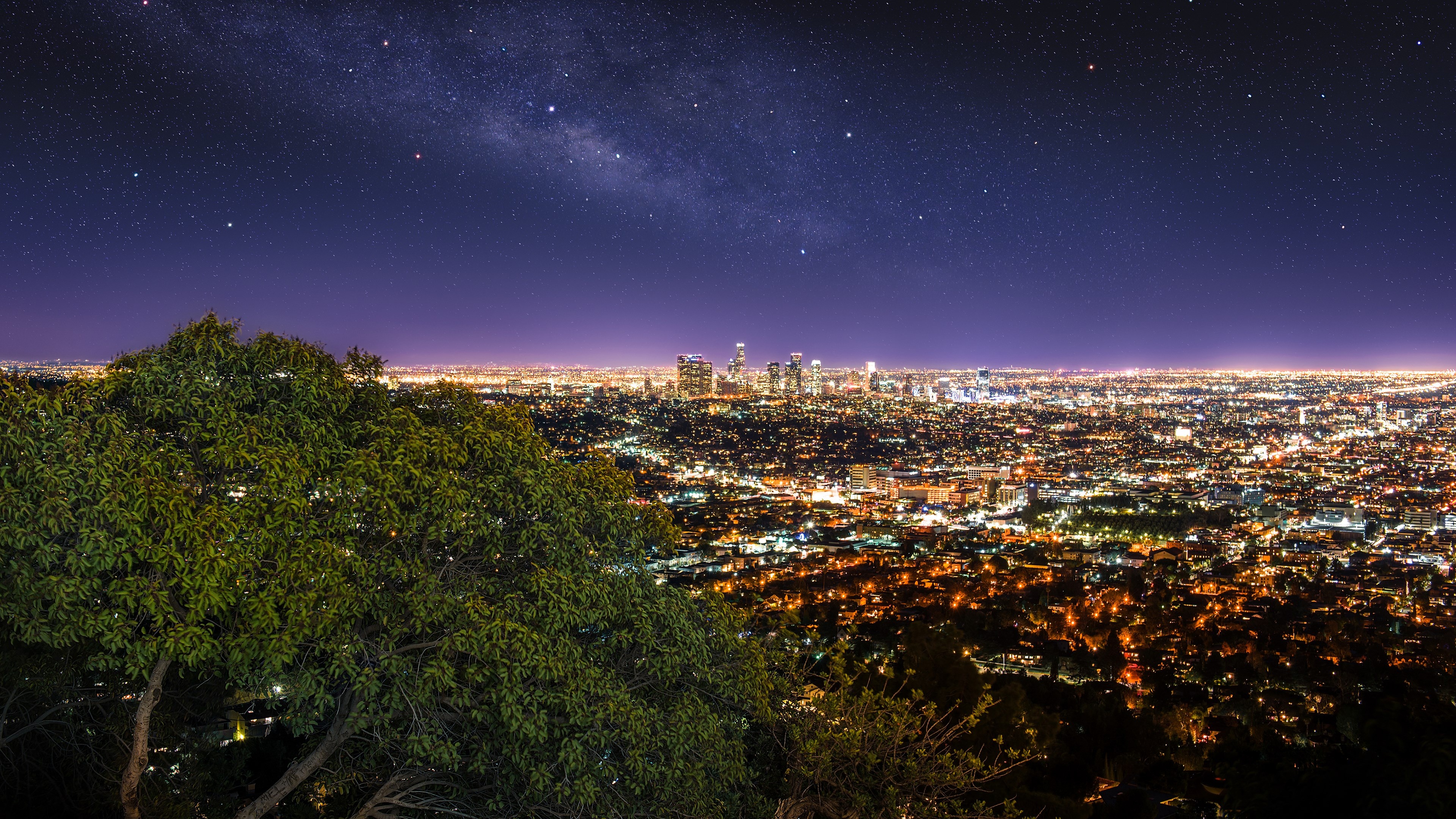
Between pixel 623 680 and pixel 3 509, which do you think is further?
pixel 623 680

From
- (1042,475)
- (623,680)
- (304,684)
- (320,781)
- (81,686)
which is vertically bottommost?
(1042,475)

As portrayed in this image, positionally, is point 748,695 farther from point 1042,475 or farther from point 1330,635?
point 1042,475

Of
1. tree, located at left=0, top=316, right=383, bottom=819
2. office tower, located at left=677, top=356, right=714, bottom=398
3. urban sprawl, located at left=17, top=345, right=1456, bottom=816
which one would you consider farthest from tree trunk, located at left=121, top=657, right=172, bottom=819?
office tower, located at left=677, top=356, right=714, bottom=398

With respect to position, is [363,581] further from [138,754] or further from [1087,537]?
[1087,537]

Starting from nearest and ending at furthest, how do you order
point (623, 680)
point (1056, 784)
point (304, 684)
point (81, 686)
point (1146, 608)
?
point (304, 684)
point (623, 680)
point (81, 686)
point (1056, 784)
point (1146, 608)

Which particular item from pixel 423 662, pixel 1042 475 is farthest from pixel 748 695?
pixel 1042 475

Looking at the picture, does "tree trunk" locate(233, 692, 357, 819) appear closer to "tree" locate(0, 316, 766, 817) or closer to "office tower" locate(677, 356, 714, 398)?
"tree" locate(0, 316, 766, 817)

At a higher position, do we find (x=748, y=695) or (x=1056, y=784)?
(x=748, y=695)

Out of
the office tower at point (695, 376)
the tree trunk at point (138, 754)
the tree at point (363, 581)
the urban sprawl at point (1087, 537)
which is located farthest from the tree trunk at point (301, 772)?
the office tower at point (695, 376)

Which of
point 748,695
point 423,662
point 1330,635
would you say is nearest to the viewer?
point 423,662
